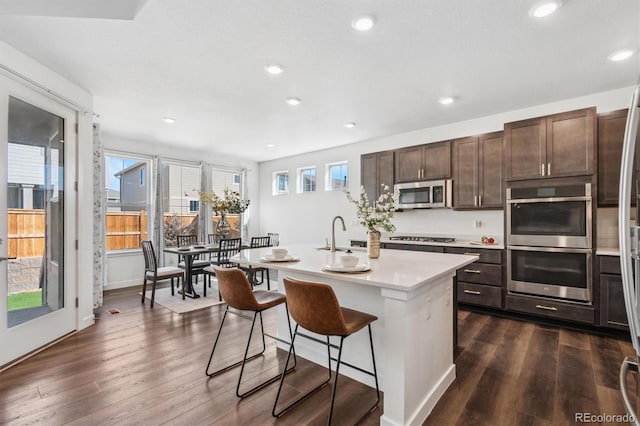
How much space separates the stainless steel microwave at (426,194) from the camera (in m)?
4.46

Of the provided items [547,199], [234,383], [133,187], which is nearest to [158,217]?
[133,187]

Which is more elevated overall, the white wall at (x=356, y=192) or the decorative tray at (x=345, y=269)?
the white wall at (x=356, y=192)

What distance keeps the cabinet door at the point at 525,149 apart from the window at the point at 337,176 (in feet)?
9.34

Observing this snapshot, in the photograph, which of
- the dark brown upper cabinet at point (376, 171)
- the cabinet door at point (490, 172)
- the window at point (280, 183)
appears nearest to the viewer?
the cabinet door at point (490, 172)

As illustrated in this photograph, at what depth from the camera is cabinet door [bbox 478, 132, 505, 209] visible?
4.03m

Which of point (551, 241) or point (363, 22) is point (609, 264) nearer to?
point (551, 241)

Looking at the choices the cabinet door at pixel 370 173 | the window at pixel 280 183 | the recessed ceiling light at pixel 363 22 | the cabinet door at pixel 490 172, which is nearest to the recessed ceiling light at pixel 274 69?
the recessed ceiling light at pixel 363 22

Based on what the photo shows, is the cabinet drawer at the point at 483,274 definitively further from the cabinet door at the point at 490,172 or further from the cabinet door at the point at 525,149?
the cabinet door at the point at 525,149

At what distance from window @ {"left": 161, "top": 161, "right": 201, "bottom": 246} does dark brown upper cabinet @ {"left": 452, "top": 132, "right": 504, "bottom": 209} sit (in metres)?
4.94

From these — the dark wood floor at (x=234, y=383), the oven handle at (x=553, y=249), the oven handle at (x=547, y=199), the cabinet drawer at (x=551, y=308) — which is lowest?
the dark wood floor at (x=234, y=383)

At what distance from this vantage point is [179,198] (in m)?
6.18

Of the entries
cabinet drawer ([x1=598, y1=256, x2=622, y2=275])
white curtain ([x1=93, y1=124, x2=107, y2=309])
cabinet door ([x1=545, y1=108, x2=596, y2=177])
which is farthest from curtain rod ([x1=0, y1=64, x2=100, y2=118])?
cabinet drawer ([x1=598, y1=256, x2=622, y2=275])

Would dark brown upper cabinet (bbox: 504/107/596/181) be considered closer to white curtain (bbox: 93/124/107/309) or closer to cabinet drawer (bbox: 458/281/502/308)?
cabinet drawer (bbox: 458/281/502/308)

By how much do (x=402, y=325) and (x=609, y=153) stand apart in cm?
336
